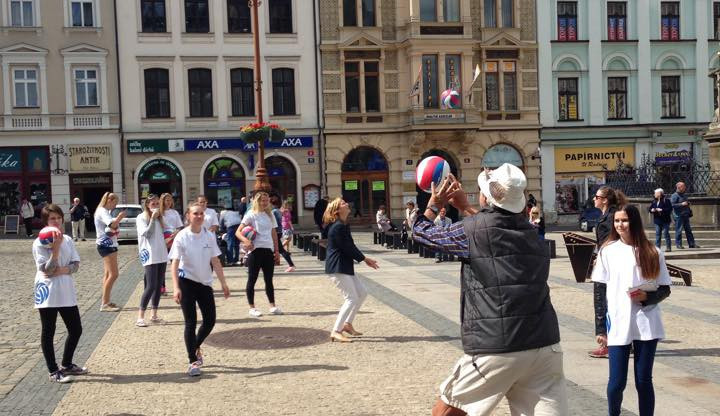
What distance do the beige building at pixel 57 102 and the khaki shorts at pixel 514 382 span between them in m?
31.6

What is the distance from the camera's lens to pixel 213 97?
35.1 metres

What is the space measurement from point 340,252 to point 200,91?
27.0 m

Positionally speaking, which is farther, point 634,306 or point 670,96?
point 670,96

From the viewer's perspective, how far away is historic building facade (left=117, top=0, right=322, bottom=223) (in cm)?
3441

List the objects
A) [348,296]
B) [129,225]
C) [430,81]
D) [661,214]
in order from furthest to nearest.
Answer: [430,81] → [129,225] → [661,214] → [348,296]

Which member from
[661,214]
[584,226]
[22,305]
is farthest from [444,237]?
[584,226]

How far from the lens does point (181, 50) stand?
34750 millimetres

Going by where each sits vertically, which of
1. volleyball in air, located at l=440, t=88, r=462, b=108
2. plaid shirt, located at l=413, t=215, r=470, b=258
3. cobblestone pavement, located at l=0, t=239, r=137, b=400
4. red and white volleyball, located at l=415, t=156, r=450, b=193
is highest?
volleyball in air, located at l=440, t=88, r=462, b=108

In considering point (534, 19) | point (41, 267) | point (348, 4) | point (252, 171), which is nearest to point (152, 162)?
point (252, 171)

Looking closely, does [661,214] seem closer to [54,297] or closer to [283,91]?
[54,297]

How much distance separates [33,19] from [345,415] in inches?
1250

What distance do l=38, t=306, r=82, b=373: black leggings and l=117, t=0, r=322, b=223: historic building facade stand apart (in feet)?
86.0

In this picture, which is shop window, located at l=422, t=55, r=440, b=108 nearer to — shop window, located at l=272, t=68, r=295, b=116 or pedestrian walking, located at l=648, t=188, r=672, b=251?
shop window, located at l=272, t=68, r=295, b=116

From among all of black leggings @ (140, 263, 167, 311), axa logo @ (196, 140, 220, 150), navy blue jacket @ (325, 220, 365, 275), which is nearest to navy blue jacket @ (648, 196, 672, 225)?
navy blue jacket @ (325, 220, 365, 275)
